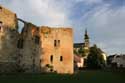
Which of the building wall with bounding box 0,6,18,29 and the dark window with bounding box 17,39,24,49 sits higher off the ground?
the building wall with bounding box 0,6,18,29

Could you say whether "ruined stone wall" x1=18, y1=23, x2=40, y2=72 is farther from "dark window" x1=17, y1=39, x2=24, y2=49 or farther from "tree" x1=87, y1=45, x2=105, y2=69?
"tree" x1=87, y1=45, x2=105, y2=69

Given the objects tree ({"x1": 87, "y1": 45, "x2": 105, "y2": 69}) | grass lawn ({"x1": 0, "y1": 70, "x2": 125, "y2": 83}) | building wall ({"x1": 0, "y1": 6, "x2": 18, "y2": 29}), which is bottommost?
grass lawn ({"x1": 0, "y1": 70, "x2": 125, "y2": 83})

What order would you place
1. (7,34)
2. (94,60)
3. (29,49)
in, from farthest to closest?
(94,60)
(29,49)
(7,34)

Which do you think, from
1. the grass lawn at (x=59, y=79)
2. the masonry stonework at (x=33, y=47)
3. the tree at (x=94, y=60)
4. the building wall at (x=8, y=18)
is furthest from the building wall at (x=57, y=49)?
the tree at (x=94, y=60)

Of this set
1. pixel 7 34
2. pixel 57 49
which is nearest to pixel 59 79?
pixel 7 34

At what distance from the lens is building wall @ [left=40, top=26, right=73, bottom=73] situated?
40250mm

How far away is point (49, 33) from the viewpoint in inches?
1625

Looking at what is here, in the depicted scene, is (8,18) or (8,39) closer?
(8,39)

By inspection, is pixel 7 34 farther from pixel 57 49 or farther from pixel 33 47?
pixel 57 49

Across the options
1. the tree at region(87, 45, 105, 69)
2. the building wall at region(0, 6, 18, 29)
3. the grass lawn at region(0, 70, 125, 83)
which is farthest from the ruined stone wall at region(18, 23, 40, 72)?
the tree at region(87, 45, 105, 69)

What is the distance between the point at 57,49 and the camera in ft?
134

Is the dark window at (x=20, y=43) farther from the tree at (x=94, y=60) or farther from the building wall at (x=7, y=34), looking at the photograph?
the tree at (x=94, y=60)

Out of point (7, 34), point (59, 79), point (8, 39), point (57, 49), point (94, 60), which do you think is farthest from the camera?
point (94, 60)

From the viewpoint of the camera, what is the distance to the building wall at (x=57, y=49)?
132 ft
